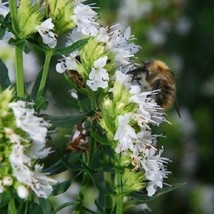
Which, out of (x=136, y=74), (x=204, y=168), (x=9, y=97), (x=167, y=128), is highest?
(x=9, y=97)

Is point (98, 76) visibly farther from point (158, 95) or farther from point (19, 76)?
point (158, 95)

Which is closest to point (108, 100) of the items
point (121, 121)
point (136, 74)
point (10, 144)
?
point (121, 121)

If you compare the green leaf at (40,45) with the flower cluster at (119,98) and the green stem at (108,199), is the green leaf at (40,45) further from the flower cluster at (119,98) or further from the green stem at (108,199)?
the green stem at (108,199)

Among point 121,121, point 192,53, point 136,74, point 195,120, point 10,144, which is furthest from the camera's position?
point 192,53

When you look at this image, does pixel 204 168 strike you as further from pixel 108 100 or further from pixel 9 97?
pixel 9 97

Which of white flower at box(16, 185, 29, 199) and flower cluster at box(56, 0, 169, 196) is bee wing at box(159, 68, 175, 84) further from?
white flower at box(16, 185, 29, 199)
